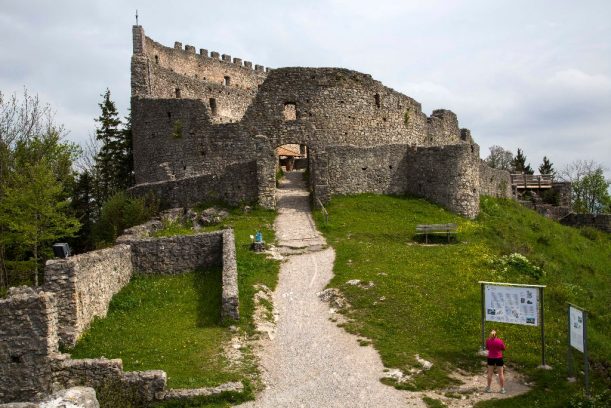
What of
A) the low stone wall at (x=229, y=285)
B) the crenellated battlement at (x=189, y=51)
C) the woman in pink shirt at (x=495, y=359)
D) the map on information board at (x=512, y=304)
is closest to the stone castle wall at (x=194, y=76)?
the crenellated battlement at (x=189, y=51)

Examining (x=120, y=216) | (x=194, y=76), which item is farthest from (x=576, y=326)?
(x=194, y=76)

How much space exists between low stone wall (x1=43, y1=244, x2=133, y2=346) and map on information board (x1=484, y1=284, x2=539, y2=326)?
451 inches

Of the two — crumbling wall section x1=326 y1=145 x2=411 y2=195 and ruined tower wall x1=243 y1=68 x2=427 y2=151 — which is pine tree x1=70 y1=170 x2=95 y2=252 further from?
crumbling wall section x1=326 y1=145 x2=411 y2=195

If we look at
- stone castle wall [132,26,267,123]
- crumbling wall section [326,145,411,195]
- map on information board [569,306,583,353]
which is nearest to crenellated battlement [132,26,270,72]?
stone castle wall [132,26,267,123]

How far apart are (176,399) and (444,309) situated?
8974 mm

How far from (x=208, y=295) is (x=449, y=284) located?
8358mm

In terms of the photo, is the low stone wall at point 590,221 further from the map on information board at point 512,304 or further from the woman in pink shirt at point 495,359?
the woman in pink shirt at point 495,359

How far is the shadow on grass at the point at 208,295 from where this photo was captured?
55.9 ft

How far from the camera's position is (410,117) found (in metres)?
41.8

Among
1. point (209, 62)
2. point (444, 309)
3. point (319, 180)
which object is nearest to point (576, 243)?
point (319, 180)

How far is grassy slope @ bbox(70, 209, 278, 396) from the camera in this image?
13.8 m

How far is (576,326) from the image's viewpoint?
43.3ft

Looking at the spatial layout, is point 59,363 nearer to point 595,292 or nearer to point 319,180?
point 319,180

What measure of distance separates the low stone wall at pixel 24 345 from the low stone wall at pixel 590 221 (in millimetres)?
43110
